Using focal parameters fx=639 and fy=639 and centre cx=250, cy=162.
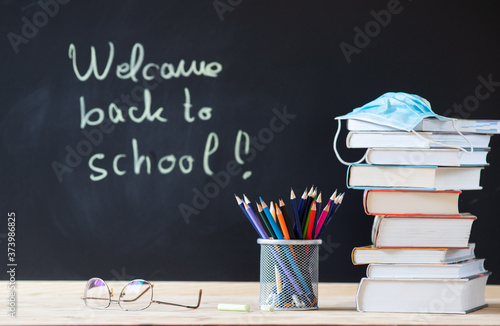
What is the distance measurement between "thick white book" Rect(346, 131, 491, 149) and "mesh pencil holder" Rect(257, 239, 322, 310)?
25cm

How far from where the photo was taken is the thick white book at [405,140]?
1403mm

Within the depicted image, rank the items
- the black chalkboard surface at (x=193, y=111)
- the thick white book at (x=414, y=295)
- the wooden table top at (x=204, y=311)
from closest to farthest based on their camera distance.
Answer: the wooden table top at (x=204, y=311) → the thick white book at (x=414, y=295) → the black chalkboard surface at (x=193, y=111)

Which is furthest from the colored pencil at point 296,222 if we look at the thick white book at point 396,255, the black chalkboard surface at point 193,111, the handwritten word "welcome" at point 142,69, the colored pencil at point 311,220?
the handwritten word "welcome" at point 142,69

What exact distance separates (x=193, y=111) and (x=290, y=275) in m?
0.65

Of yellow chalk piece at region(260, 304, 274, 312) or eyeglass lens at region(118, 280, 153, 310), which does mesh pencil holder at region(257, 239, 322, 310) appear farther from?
eyeglass lens at region(118, 280, 153, 310)

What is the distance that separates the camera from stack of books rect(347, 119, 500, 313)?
139 cm

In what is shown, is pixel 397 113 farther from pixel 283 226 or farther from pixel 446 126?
pixel 283 226

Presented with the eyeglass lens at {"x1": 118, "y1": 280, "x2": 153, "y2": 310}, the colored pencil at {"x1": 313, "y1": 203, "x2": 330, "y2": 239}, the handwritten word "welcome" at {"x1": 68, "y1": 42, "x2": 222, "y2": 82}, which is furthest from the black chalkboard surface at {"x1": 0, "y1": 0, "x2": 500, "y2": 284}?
the colored pencil at {"x1": 313, "y1": 203, "x2": 330, "y2": 239}

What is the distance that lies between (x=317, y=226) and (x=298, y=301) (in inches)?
6.8

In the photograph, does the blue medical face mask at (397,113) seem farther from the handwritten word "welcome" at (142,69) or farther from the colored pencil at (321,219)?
the handwritten word "welcome" at (142,69)

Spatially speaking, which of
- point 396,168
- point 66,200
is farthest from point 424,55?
point 66,200

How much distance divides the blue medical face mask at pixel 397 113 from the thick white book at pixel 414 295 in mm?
328

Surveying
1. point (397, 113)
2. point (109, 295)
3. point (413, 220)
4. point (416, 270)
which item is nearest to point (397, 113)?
point (397, 113)

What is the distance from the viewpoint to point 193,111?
1.87 metres
